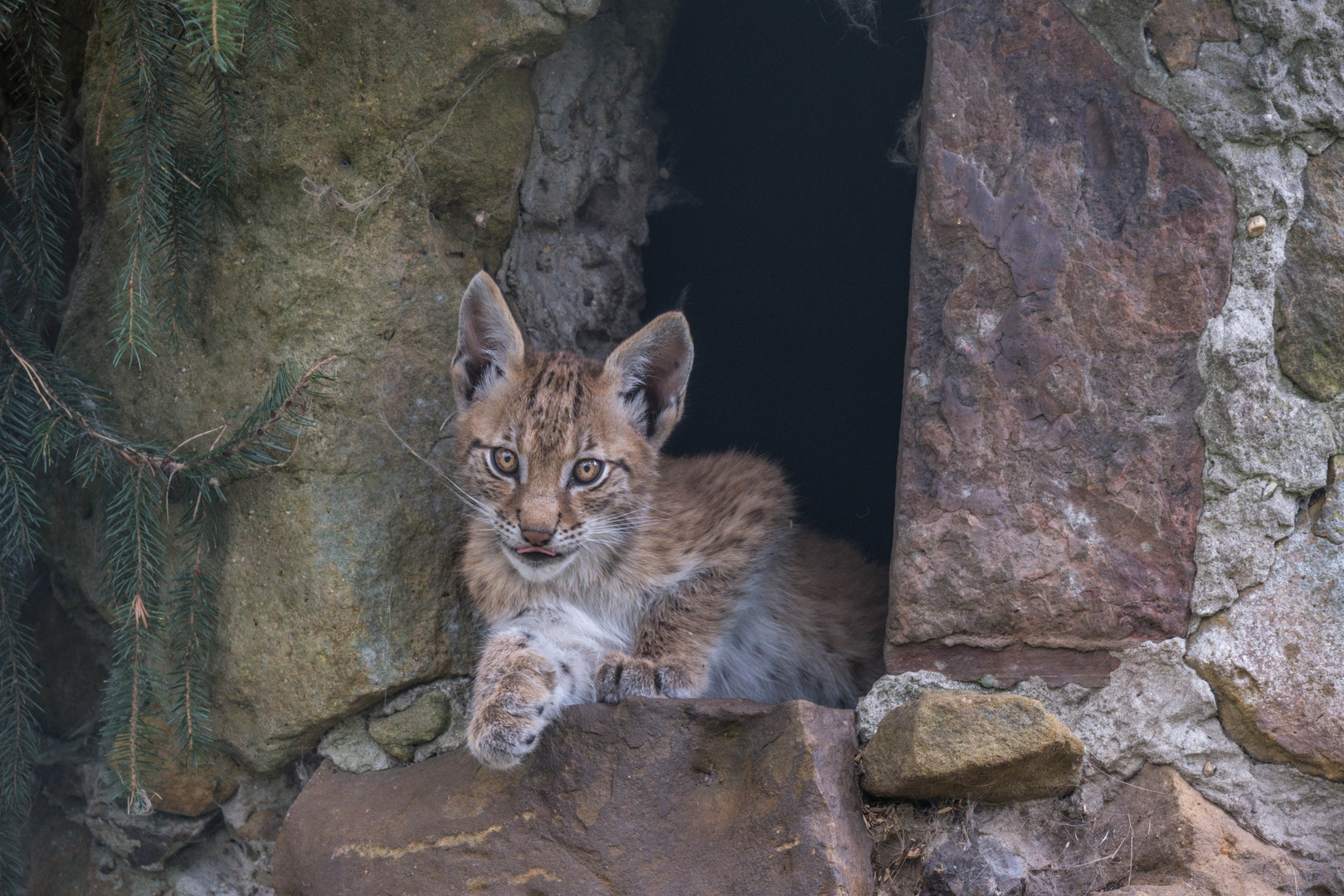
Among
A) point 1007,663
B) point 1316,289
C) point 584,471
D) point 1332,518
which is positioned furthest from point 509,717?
point 1316,289

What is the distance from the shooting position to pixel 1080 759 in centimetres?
239

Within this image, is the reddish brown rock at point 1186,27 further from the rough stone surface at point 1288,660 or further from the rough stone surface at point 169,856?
the rough stone surface at point 169,856

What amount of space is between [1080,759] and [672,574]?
1.24 meters

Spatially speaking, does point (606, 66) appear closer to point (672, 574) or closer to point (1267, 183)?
point (672, 574)

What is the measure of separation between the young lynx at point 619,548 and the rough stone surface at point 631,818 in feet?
0.75

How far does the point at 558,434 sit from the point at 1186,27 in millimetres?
1917

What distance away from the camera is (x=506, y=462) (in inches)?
123

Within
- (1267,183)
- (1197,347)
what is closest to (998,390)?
(1197,347)

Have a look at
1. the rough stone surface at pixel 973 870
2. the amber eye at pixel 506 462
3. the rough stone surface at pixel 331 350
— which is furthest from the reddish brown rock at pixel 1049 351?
the rough stone surface at pixel 331 350

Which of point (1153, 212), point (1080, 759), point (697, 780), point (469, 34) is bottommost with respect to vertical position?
point (697, 780)

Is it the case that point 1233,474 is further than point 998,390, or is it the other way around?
point 998,390

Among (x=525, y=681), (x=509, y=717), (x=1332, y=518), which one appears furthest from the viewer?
(x=525, y=681)

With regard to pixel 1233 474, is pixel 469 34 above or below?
above

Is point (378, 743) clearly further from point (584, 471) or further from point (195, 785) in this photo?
point (584, 471)
